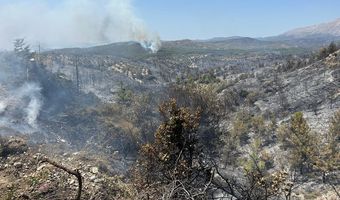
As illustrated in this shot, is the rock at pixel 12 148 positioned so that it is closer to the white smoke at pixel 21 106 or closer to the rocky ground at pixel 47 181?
the rocky ground at pixel 47 181

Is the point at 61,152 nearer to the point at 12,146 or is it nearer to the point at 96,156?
the point at 96,156

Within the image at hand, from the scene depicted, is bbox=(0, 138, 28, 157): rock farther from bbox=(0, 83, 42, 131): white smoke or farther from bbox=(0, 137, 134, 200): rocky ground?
bbox=(0, 83, 42, 131): white smoke

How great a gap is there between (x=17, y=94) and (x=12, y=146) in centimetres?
1493

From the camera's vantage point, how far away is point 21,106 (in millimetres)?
30828

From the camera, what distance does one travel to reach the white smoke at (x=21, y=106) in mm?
27780

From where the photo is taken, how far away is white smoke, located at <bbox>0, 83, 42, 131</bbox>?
27.8 metres

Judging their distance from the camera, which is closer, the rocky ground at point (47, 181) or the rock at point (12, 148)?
the rocky ground at point (47, 181)

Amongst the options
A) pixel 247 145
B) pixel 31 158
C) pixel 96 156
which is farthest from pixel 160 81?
pixel 31 158

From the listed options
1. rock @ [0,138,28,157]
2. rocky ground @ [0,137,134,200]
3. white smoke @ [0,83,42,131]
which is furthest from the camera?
white smoke @ [0,83,42,131]

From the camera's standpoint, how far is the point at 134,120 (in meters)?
31.5

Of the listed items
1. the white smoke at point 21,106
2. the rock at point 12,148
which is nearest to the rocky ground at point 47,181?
the rock at point 12,148

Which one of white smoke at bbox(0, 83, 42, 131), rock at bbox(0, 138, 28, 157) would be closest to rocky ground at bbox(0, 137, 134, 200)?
rock at bbox(0, 138, 28, 157)

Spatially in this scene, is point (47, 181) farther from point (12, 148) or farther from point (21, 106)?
point (21, 106)

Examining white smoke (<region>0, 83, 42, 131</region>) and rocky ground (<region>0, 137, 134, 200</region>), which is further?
white smoke (<region>0, 83, 42, 131</region>)
